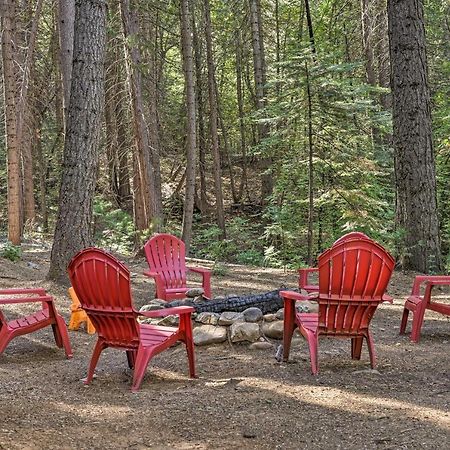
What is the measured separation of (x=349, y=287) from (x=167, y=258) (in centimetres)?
312

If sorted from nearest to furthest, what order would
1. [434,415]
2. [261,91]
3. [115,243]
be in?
[434,415], [115,243], [261,91]

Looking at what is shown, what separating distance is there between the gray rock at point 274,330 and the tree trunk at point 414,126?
4019 mm

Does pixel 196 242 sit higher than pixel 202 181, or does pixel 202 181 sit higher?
pixel 202 181

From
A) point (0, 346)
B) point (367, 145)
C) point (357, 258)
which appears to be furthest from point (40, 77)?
point (357, 258)

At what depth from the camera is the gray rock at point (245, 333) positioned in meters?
5.36

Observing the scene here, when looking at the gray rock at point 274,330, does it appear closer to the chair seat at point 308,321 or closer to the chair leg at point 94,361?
the chair seat at point 308,321

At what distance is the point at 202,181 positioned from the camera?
62.6 ft

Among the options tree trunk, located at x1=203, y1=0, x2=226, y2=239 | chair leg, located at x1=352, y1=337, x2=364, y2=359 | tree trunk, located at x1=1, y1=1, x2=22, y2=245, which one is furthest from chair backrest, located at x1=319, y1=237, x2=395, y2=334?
tree trunk, located at x1=203, y1=0, x2=226, y2=239

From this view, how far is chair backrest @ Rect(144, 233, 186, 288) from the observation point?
272 inches

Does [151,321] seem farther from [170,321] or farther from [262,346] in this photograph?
[262,346]

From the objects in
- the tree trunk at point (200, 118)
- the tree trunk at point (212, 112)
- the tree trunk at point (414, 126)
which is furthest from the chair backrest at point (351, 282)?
the tree trunk at point (200, 118)

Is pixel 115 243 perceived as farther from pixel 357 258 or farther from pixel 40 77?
pixel 357 258

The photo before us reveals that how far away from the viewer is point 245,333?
5352 mm

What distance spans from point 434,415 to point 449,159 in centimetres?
1000
